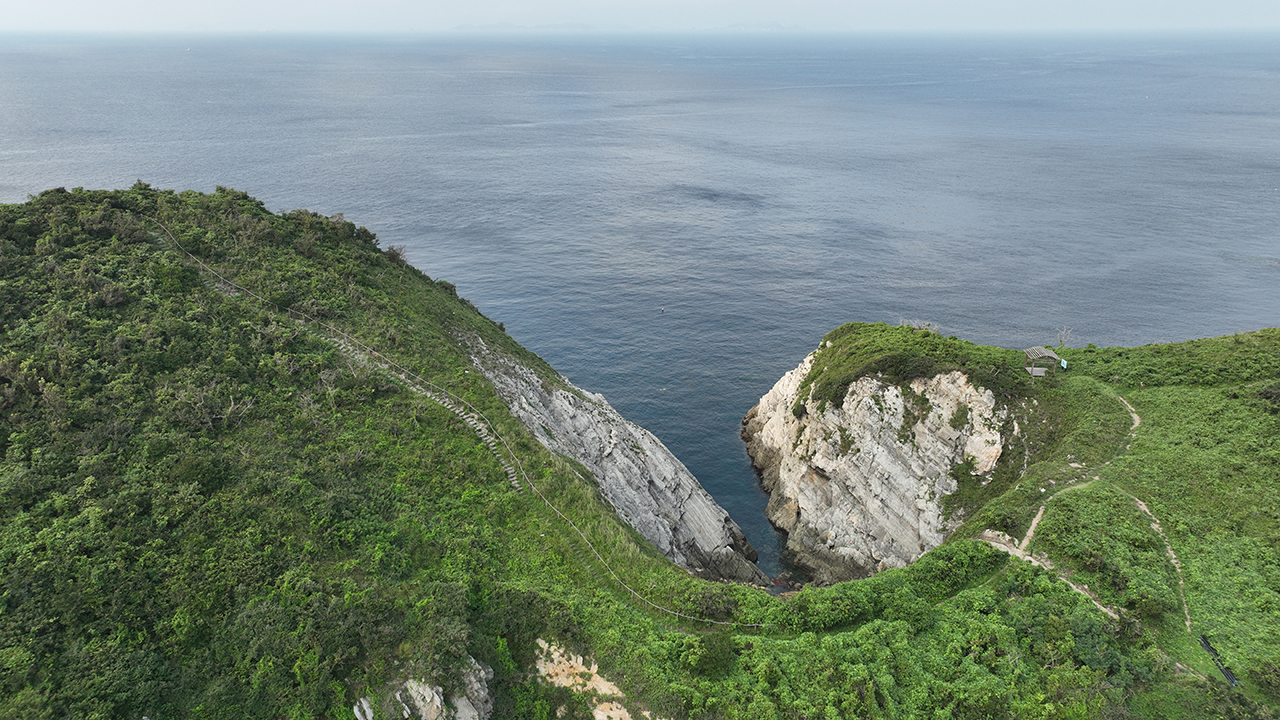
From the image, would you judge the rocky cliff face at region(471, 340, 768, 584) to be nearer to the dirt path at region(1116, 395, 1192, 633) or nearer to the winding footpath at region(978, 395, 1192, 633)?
the winding footpath at region(978, 395, 1192, 633)

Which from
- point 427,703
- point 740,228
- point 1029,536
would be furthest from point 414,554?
point 740,228

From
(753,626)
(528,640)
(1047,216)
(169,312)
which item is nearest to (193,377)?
(169,312)

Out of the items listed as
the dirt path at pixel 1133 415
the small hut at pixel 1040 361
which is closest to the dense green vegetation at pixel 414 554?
the dirt path at pixel 1133 415

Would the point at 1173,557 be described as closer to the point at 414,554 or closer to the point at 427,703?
the point at 427,703

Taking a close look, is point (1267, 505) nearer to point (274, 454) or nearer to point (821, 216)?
point (274, 454)

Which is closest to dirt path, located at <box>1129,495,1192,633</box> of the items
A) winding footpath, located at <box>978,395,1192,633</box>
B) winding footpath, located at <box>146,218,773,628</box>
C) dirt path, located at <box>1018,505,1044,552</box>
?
winding footpath, located at <box>978,395,1192,633</box>

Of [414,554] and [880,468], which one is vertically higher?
[414,554]

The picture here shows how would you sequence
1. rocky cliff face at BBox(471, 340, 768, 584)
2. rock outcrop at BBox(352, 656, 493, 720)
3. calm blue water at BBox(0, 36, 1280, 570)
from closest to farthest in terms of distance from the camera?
rock outcrop at BBox(352, 656, 493, 720)
rocky cliff face at BBox(471, 340, 768, 584)
calm blue water at BBox(0, 36, 1280, 570)
